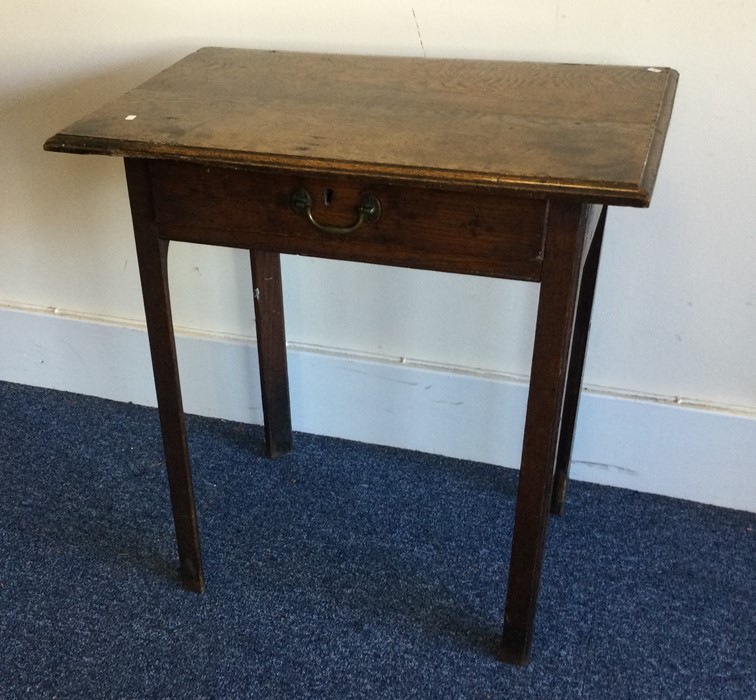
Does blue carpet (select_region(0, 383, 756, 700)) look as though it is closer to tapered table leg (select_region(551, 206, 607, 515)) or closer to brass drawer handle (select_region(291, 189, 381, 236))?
tapered table leg (select_region(551, 206, 607, 515))

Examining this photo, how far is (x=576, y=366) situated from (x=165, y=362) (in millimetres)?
690

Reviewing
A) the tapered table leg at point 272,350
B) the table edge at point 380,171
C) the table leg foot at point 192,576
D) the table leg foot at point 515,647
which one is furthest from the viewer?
the tapered table leg at point 272,350

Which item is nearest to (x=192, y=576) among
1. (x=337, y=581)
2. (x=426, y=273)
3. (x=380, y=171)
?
(x=337, y=581)

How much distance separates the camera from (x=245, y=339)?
6.04 feet

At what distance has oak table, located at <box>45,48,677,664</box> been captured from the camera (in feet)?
3.35

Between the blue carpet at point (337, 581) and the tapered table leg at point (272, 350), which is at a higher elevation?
the tapered table leg at point (272, 350)

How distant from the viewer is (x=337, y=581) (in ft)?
4.95

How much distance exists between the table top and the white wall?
9 centimetres

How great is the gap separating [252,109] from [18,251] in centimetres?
92

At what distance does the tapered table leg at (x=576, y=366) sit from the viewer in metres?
1.47

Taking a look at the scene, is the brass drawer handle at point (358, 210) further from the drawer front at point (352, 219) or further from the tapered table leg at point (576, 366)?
the tapered table leg at point (576, 366)

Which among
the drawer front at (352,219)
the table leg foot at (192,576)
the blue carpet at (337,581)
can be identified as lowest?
the blue carpet at (337,581)

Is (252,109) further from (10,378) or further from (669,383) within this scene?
(10,378)

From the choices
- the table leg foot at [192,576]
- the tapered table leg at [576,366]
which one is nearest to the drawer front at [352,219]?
the tapered table leg at [576,366]
